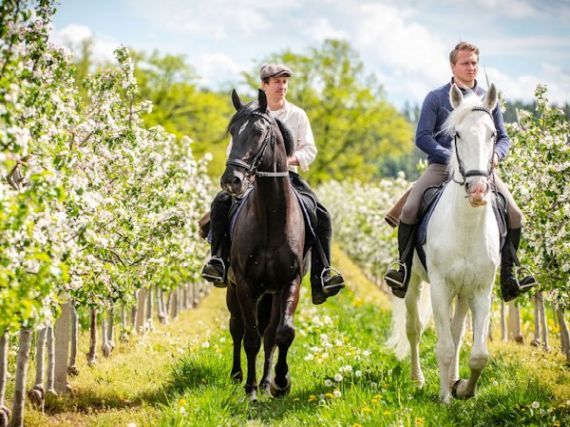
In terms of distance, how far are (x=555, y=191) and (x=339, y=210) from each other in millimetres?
31485

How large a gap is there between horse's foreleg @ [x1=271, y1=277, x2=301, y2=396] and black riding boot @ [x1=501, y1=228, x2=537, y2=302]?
2431mm

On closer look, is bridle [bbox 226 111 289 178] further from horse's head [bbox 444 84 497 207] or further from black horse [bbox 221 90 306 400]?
horse's head [bbox 444 84 497 207]

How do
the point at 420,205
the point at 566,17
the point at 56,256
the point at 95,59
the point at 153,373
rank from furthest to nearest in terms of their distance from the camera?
1. the point at 95,59
2. the point at 566,17
3. the point at 153,373
4. the point at 420,205
5. the point at 56,256

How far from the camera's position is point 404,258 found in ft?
27.7

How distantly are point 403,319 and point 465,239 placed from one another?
306 centimetres

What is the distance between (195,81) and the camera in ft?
153

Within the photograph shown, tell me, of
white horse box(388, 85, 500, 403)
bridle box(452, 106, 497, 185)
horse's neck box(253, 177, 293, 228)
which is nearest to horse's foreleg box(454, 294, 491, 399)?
white horse box(388, 85, 500, 403)

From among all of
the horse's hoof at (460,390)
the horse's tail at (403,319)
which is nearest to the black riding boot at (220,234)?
the horse's tail at (403,319)

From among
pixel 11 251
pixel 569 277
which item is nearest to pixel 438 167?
pixel 569 277

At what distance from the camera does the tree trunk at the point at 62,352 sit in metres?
8.83

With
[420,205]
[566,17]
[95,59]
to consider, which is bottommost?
[420,205]

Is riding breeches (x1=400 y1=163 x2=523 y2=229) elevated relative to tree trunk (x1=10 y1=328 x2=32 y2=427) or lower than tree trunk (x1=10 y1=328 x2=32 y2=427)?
elevated

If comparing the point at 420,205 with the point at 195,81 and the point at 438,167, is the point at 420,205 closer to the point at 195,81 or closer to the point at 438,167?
the point at 438,167

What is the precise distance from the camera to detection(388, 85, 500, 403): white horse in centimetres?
684
